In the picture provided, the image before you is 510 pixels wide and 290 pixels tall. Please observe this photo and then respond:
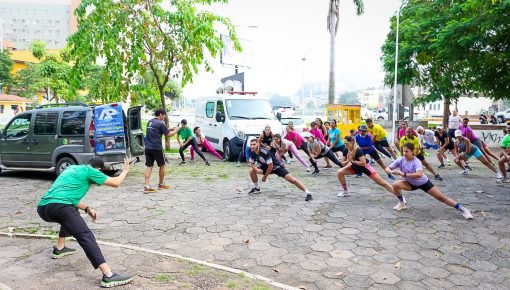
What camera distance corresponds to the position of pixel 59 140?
9.73 metres

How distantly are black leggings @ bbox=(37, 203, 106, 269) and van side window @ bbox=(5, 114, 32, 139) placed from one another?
6715 millimetres

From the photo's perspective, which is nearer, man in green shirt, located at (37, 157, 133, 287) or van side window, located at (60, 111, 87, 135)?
man in green shirt, located at (37, 157, 133, 287)

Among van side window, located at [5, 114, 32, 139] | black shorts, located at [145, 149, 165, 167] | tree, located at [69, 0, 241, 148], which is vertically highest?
tree, located at [69, 0, 241, 148]

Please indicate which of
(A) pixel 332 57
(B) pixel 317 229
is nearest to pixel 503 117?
(A) pixel 332 57

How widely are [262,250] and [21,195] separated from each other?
6.04 meters

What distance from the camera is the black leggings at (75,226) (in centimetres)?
429

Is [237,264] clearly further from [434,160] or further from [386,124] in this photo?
[386,124]

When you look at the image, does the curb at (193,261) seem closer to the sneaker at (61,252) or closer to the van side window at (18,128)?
the sneaker at (61,252)

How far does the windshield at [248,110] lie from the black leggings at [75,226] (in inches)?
364

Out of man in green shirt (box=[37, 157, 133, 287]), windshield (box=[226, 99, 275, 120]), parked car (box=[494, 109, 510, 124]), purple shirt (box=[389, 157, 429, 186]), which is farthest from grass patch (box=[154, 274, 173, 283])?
parked car (box=[494, 109, 510, 124])

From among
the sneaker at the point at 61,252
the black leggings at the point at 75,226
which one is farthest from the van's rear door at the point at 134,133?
the black leggings at the point at 75,226

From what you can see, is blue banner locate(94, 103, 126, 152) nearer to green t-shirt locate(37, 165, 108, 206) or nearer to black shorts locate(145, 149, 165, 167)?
black shorts locate(145, 149, 165, 167)

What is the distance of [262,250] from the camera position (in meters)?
5.32

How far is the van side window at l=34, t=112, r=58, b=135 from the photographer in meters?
9.83
